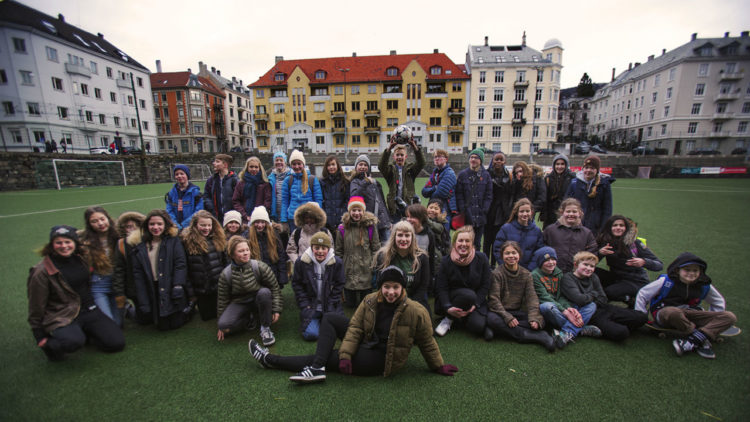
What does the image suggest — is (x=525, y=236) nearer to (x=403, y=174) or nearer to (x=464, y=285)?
(x=464, y=285)

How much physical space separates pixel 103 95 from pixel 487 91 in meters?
53.9

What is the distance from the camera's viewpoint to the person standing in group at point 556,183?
5309 mm

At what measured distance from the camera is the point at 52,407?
8.30 feet

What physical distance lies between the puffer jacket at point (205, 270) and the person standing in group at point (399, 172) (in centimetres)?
302

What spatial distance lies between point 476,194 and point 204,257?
448 centimetres

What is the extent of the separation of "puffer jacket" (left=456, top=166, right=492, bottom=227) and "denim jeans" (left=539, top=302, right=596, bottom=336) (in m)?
1.99

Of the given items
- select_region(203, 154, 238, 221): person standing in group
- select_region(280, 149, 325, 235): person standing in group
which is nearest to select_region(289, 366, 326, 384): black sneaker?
select_region(280, 149, 325, 235): person standing in group

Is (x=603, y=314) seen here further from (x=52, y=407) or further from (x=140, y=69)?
(x=140, y=69)

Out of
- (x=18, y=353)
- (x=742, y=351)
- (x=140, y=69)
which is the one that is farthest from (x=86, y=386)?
(x=140, y=69)

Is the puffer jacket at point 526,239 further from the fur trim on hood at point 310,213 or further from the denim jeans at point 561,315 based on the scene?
the fur trim on hood at point 310,213

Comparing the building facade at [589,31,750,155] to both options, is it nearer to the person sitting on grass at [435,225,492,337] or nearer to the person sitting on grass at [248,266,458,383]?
the person sitting on grass at [435,225,492,337]

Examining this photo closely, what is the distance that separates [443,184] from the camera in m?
5.28

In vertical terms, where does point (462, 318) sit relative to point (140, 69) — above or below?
below

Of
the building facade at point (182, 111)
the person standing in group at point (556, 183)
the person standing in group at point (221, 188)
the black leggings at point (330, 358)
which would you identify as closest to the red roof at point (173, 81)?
the building facade at point (182, 111)
